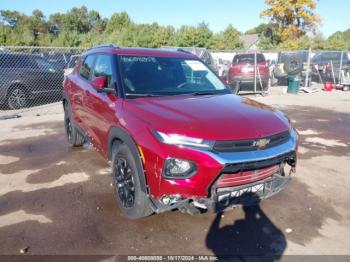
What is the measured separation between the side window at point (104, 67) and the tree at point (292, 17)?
136 ft

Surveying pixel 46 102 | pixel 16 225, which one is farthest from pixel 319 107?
pixel 16 225

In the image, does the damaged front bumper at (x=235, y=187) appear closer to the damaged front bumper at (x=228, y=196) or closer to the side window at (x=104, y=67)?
the damaged front bumper at (x=228, y=196)

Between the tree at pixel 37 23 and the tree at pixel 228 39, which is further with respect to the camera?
the tree at pixel 37 23

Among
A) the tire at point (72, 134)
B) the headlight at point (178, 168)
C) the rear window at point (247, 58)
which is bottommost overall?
the tire at point (72, 134)

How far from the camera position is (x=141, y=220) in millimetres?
3783

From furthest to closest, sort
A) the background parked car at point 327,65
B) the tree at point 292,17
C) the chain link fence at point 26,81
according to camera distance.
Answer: the tree at point 292,17 → the background parked car at point 327,65 → the chain link fence at point 26,81

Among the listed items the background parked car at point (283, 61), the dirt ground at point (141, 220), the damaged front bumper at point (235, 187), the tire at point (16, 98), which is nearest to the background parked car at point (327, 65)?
the background parked car at point (283, 61)

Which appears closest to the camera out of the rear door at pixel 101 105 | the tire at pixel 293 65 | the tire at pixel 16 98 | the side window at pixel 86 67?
the rear door at pixel 101 105

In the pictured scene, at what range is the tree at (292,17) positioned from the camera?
41375 mm

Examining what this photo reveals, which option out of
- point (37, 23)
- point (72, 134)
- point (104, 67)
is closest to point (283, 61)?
point (72, 134)

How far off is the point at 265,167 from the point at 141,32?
139ft

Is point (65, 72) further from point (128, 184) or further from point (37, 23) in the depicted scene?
point (37, 23)

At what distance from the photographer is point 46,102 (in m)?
12.1

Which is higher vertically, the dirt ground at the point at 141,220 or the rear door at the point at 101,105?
the rear door at the point at 101,105
